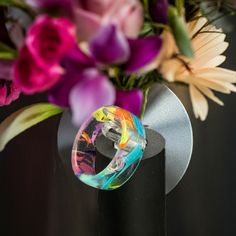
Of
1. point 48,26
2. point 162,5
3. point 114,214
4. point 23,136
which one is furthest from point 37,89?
point 23,136

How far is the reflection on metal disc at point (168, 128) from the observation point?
2.73 feet

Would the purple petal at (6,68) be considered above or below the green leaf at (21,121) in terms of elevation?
above

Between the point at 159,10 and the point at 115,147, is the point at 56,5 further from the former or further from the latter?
the point at 115,147

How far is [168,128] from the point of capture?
842 millimetres

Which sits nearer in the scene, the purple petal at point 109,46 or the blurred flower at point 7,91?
the purple petal at point 109,46

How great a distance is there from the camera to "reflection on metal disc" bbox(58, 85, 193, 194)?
832mm

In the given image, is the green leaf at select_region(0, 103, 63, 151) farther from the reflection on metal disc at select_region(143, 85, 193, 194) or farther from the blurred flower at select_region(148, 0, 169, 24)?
the reflection on metal disc at select_region(143, 85, 193, 194)

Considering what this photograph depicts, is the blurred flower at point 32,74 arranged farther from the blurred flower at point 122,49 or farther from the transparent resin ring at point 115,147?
the transparent resin ring at point 115,147

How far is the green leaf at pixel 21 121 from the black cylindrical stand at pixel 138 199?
0.16m

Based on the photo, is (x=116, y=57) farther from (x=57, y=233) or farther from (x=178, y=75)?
(x=57, y=233)

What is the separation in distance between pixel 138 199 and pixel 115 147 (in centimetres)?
8

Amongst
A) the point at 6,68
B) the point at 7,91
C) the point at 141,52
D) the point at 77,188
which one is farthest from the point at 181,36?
the point at 77,188

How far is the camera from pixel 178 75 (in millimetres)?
540

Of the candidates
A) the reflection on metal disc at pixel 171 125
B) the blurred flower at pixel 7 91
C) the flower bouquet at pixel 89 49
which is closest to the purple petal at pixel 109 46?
the flower bouquet at pixel 89 49
